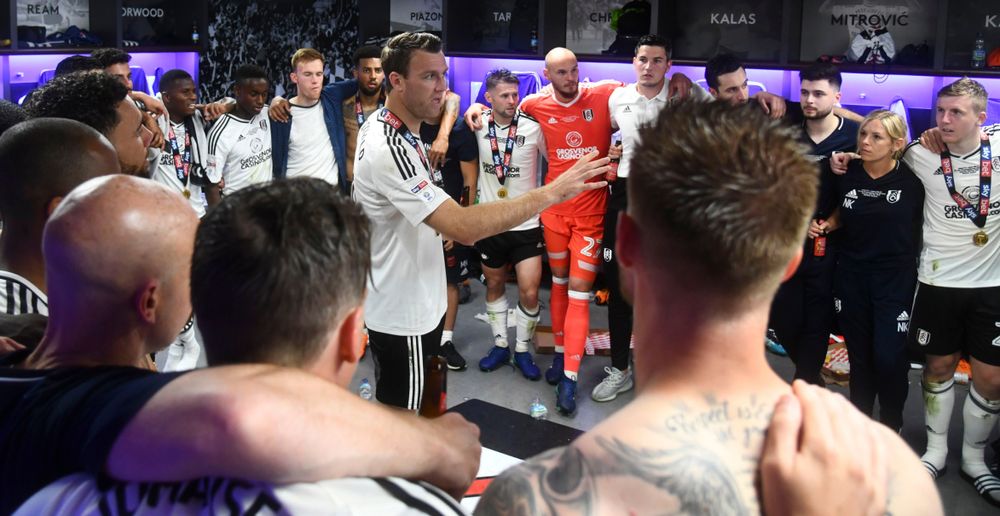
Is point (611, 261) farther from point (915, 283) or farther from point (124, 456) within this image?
point (124, 456)

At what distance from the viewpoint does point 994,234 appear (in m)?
3.64

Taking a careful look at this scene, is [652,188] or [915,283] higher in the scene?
[652,188]

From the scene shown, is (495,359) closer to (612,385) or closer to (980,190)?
(612,385)

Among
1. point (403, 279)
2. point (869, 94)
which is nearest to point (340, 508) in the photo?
point (403, 279)

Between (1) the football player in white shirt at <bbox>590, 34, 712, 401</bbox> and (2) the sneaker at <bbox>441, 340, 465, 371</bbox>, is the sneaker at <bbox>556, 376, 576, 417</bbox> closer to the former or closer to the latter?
(1) the football player in white shirt at <bbox>590, 34, 712, 401</bbox>

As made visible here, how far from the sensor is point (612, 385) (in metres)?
4.53

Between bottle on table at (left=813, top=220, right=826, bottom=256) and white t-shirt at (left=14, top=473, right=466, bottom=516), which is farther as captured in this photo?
bottle on table at (left=813, top=220, right=826, bottom=256)

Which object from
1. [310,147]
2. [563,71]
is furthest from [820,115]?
[310,147]

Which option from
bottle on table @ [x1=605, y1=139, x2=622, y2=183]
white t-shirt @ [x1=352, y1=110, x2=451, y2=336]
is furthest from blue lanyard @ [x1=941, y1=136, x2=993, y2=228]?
white t-shirt @ [x1=352, y1=110, x2=451, y2=336]

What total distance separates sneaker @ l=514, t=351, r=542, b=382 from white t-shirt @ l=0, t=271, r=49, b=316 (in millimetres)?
3226

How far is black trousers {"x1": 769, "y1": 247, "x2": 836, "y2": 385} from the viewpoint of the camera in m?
4.00

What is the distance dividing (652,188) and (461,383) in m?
3.73

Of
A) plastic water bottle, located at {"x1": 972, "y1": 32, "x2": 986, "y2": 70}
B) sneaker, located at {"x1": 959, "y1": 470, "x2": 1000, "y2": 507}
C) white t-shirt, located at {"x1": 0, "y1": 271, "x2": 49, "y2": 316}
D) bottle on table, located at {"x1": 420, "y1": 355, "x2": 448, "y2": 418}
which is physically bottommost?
sneaker, located at {"x1": 959, "y1": 470, "x2": 1000, "y2": 507}

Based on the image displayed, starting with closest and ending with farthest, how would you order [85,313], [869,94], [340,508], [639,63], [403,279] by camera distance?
[340,508] → [85,313] → [403,279] → [639,63] → [869,94]
